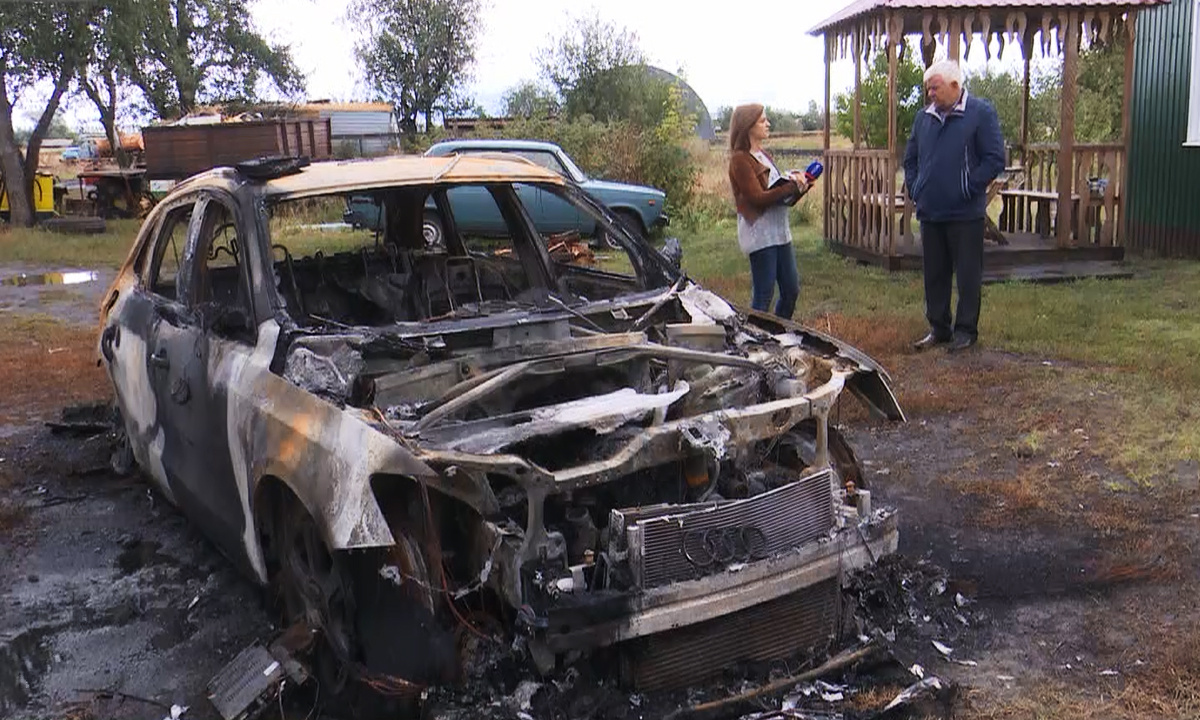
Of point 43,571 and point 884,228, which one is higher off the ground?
point 884,228

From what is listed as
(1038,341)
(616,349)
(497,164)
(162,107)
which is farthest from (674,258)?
(162,107)

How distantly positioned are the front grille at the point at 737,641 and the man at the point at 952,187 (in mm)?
4990

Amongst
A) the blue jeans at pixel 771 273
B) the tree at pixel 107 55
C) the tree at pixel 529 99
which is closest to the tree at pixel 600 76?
the tree at pixel 529 99

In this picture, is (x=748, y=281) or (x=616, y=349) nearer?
(x=616, y=349)

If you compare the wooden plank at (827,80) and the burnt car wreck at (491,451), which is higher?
the wooden plank at (827,80)

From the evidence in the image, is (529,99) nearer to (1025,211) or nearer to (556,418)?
(1025,211)

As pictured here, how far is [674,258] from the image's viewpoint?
17.7ft

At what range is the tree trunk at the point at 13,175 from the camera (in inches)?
880

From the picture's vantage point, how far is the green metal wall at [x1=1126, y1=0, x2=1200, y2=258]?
12664mm

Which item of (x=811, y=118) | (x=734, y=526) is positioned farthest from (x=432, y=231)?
(x=811, y=118)

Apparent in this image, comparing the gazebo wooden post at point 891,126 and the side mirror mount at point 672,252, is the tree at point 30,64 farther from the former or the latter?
the side mirror mount at point 672,252

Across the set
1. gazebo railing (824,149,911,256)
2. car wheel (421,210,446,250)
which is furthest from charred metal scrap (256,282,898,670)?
gazebo railing (824,149,911,256)

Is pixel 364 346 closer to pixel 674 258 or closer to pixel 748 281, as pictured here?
pixel 674 258

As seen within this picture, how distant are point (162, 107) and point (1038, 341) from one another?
88.2ft
